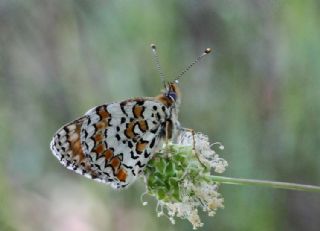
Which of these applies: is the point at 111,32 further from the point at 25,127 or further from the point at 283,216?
the point at 283,216

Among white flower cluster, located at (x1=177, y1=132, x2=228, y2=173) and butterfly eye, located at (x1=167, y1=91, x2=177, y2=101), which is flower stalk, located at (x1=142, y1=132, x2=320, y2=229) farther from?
butterfly eye, located at (x1=167, y1=91, x2=177, y2=101)

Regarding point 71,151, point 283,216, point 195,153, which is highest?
point 283,216

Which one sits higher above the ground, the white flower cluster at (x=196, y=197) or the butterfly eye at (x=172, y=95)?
the butterfly eye at (x=172, y=95)

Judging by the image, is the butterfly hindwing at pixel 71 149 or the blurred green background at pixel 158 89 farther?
the blurred green background at pixel 158 89

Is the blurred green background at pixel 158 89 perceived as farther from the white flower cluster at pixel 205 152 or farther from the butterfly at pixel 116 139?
the butterfly at pixel 116 139

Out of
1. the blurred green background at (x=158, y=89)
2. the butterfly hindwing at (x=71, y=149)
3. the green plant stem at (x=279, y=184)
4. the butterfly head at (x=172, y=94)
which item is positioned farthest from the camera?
the blurred green background at (x=158, y=89)

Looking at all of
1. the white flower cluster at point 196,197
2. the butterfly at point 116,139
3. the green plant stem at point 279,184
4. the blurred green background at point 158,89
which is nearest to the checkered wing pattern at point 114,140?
the butterfly at point 116,139

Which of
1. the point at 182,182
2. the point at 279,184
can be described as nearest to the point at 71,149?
the point at 182,182

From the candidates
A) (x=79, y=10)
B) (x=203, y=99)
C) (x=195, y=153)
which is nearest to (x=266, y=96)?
(x=203, y=99)

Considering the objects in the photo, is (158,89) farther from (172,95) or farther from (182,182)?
(182,182)
